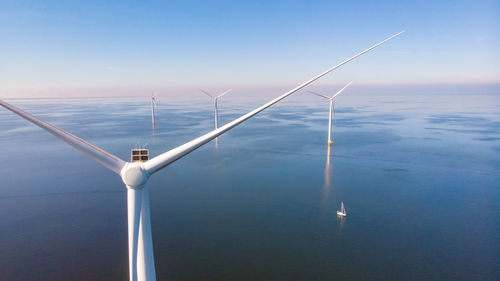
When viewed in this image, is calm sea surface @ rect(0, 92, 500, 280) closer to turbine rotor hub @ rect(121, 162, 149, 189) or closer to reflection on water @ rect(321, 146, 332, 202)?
reflection on water @ rect(321, 146, 332, 202)

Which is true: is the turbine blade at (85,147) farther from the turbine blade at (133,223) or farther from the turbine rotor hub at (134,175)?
the turbine blade at (133,223)

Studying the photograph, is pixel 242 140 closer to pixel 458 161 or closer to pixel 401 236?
pixel 458 161

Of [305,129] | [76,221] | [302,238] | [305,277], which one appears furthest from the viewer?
[305,129]

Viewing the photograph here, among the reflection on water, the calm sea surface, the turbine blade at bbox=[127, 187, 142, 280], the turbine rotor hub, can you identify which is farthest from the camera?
the reflection on water

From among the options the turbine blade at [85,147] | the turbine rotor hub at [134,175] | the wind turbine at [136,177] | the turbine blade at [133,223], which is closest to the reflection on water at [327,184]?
the wind turbine at [136,177]

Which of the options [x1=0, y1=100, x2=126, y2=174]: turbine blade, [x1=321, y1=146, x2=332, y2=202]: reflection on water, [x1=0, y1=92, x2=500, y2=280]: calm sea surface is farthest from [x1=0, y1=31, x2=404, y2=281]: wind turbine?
[x1=321, y1=146, x2=332, y2=202]: reflection on water

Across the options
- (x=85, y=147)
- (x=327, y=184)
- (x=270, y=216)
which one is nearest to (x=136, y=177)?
(x=85, y=147)

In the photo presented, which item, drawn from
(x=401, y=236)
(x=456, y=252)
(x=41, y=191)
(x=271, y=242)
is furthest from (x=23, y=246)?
(x=456, y=252)
